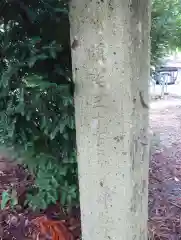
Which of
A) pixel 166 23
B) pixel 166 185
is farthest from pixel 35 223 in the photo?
pixel 166 23

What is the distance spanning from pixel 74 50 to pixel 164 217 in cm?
137

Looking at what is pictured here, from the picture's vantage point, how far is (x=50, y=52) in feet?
4.74

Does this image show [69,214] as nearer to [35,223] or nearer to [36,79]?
[35,223]

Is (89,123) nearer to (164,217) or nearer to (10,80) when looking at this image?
(10,80)

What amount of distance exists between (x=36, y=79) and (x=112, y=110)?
394 mm

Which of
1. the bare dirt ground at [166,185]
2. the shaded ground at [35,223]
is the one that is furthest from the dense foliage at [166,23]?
the shaded ground at [35,223]

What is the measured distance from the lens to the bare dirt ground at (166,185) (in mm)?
1971

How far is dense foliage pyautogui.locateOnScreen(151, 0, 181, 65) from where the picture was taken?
2234 mm

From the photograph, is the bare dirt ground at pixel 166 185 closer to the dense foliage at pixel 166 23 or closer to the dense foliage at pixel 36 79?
the dense foliage at pixel 36 79

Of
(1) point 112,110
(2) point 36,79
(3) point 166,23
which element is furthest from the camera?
(3) point 166,23

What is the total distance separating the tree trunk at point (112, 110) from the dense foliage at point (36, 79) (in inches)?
7.7

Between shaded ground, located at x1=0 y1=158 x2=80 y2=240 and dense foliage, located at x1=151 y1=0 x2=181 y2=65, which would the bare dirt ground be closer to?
shaded ground, located at x1=0 y1=158 x2=80 y2=240

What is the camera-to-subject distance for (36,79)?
1.39 meters

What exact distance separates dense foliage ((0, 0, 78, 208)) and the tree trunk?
19 centimetres
